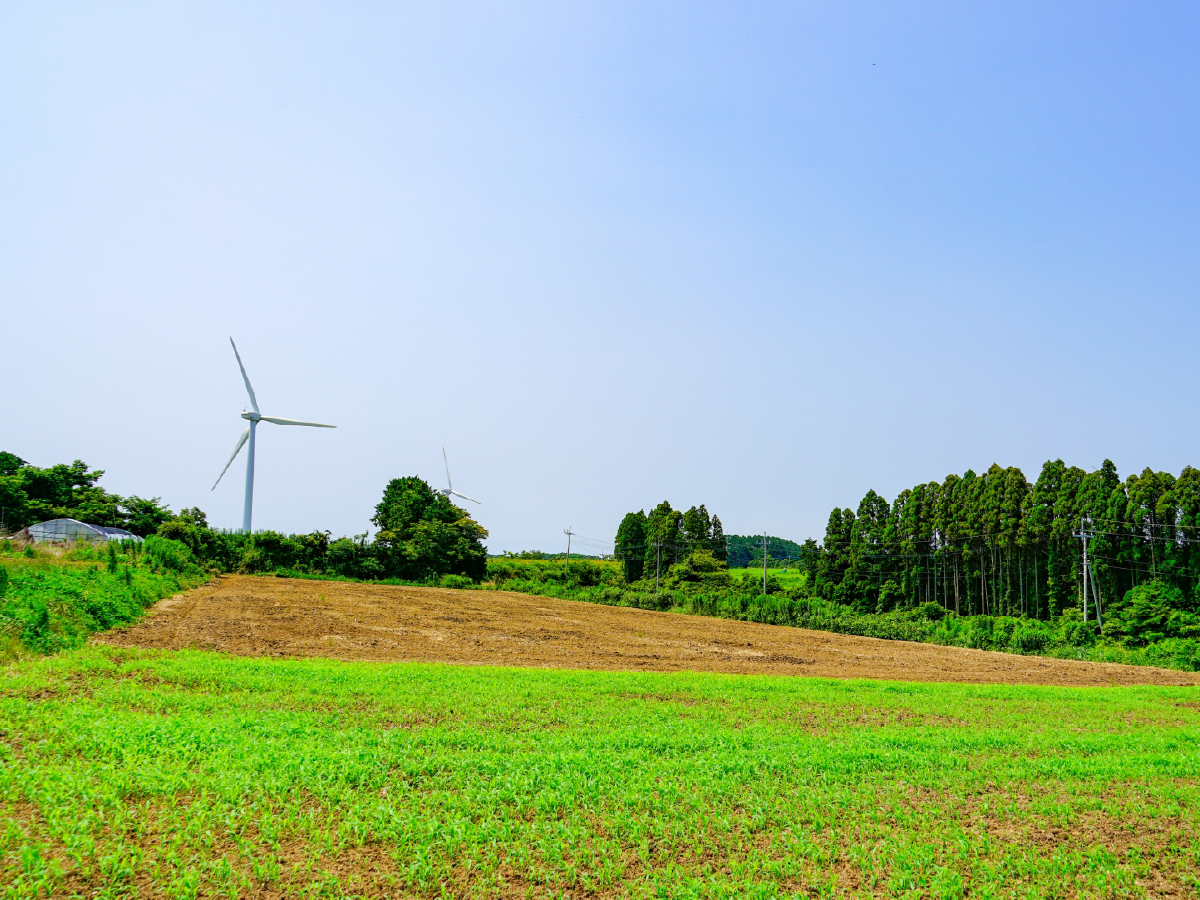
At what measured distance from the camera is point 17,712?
8.47 m

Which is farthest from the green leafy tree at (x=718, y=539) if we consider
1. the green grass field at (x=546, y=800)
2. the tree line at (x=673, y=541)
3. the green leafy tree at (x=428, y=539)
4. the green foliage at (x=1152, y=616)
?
the green grass field at (x=546, y=800)

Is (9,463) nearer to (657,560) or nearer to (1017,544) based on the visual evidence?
(657,560)

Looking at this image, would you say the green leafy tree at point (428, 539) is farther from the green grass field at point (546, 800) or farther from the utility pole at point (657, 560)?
the green grass field at point (546, 800)

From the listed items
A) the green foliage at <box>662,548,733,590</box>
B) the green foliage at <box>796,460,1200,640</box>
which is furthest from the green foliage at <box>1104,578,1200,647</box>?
the green foliage at <box>662,548,733,590</box>

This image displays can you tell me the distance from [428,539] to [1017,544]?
45984mm

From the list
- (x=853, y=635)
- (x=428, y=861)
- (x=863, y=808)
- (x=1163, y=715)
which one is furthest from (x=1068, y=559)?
(x=428, y=861)

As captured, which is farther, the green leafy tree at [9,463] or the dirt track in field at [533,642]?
the green leafy tree at [9,463]

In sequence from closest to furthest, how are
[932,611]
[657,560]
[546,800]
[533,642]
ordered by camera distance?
[546,800] < [533,642] < [932,611] < [657,560]

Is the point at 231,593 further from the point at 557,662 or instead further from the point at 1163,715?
the point at 1163,715

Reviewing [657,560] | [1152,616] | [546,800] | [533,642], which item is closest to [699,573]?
[657,560]

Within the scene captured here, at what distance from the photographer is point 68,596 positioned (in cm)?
1784

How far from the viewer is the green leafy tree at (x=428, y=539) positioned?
63.7m

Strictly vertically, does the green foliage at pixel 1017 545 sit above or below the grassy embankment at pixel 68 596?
above

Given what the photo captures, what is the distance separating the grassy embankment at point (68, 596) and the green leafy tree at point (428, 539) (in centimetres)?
2925
